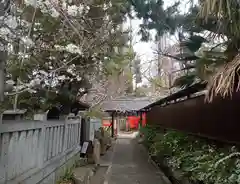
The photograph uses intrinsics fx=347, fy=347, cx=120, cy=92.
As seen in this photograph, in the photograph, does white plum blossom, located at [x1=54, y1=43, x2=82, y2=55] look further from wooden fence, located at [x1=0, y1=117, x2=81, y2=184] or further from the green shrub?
the green shrub

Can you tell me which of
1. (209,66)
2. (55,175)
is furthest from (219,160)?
A: (55,175)

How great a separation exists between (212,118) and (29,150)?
12.5 feet

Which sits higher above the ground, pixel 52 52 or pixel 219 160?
pixel 52 52

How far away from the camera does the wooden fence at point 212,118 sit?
586 cm

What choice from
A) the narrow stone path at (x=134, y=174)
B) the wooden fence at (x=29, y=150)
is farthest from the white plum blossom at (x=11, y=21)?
the narrow stone path at (x=134, y=174)

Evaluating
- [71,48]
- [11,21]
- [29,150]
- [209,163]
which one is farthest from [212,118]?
[11,21]

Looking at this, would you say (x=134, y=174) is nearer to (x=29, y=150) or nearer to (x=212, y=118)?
(x=212, y=118)

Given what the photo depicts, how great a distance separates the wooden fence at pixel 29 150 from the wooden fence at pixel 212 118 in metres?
3.25

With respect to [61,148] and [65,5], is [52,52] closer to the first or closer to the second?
[65,5]

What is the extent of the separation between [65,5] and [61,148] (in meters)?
3.32

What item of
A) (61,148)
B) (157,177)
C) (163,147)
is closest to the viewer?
(61,148)

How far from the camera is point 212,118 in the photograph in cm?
714

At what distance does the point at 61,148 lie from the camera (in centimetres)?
830

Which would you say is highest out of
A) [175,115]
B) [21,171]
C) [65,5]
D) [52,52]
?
[65,5]
